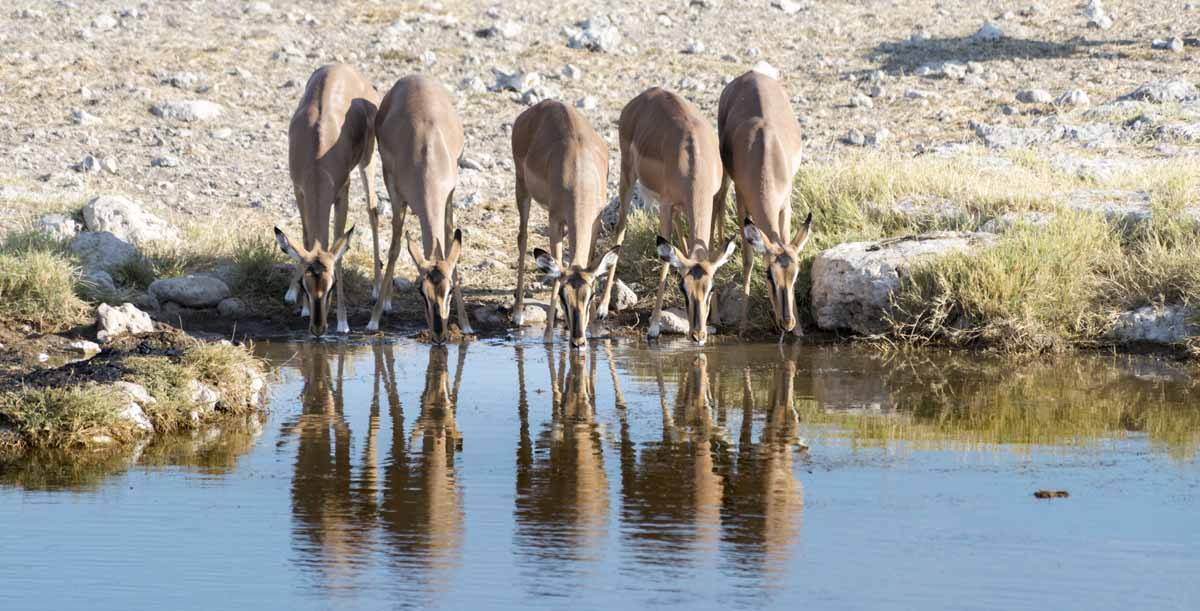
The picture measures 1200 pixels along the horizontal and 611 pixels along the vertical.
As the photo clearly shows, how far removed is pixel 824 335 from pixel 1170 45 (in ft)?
44.3

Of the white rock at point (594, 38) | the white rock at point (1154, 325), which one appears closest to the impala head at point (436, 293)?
the white rock at point (1154, 325)

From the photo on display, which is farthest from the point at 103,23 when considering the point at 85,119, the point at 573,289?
the point at 573,289

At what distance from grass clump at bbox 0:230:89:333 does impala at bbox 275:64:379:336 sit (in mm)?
1739

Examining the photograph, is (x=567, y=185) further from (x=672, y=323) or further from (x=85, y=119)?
(x=85, y=119)

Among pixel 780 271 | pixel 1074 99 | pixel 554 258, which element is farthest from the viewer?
pixel 1074 99

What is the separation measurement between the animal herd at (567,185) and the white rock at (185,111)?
227 inches

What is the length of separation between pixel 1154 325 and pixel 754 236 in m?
3.21

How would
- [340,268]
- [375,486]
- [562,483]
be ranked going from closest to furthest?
[375,486], [562,483], [340,268]

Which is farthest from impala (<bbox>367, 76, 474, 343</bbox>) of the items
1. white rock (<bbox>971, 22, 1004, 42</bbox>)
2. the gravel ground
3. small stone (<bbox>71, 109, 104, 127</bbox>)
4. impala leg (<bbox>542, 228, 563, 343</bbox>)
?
white rock (<bbox>971, 22, 1004, 42</bbox>)

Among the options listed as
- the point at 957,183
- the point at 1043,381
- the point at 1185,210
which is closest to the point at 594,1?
the point at 957,183

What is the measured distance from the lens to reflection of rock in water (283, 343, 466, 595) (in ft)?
22.0

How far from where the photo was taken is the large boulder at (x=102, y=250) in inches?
555

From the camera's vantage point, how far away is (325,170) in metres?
13.3

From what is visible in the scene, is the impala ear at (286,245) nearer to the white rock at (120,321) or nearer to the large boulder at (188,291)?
the white rock at (120,321)
